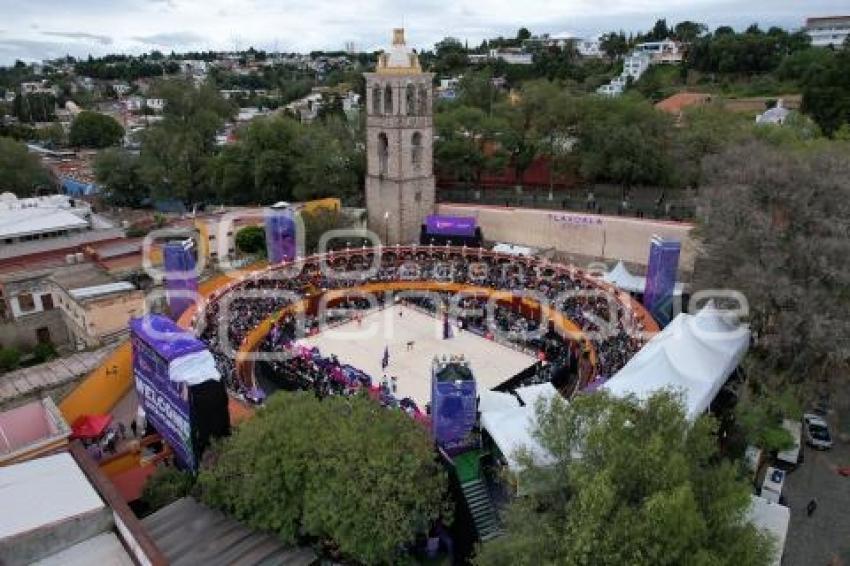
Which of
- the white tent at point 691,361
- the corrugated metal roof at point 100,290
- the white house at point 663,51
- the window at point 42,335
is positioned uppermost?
the white house at point 663,51

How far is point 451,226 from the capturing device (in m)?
32.3

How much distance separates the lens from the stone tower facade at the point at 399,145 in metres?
31.5

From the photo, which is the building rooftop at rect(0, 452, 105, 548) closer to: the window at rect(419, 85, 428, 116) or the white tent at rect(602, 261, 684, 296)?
the white tent at rect(602, 261, 684, 296)

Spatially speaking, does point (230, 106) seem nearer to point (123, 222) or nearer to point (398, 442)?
point (123, 222)

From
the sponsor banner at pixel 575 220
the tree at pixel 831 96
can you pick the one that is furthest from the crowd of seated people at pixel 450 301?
the tree at pixel 831 96

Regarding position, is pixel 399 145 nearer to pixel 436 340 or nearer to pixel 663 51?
pixel 436 340

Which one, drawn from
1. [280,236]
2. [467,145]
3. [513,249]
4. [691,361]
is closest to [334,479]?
[691,361]

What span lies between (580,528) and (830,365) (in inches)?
512

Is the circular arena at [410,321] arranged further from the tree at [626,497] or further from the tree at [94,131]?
the tree at [94,131]

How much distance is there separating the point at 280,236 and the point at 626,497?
21522 millimetres

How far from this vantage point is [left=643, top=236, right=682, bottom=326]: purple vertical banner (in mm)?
23562

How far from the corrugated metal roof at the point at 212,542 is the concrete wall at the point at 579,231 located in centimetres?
2223

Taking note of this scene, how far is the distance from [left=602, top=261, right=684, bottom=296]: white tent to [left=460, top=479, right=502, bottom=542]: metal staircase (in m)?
14.3

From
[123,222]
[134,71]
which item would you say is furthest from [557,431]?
[134,71]
